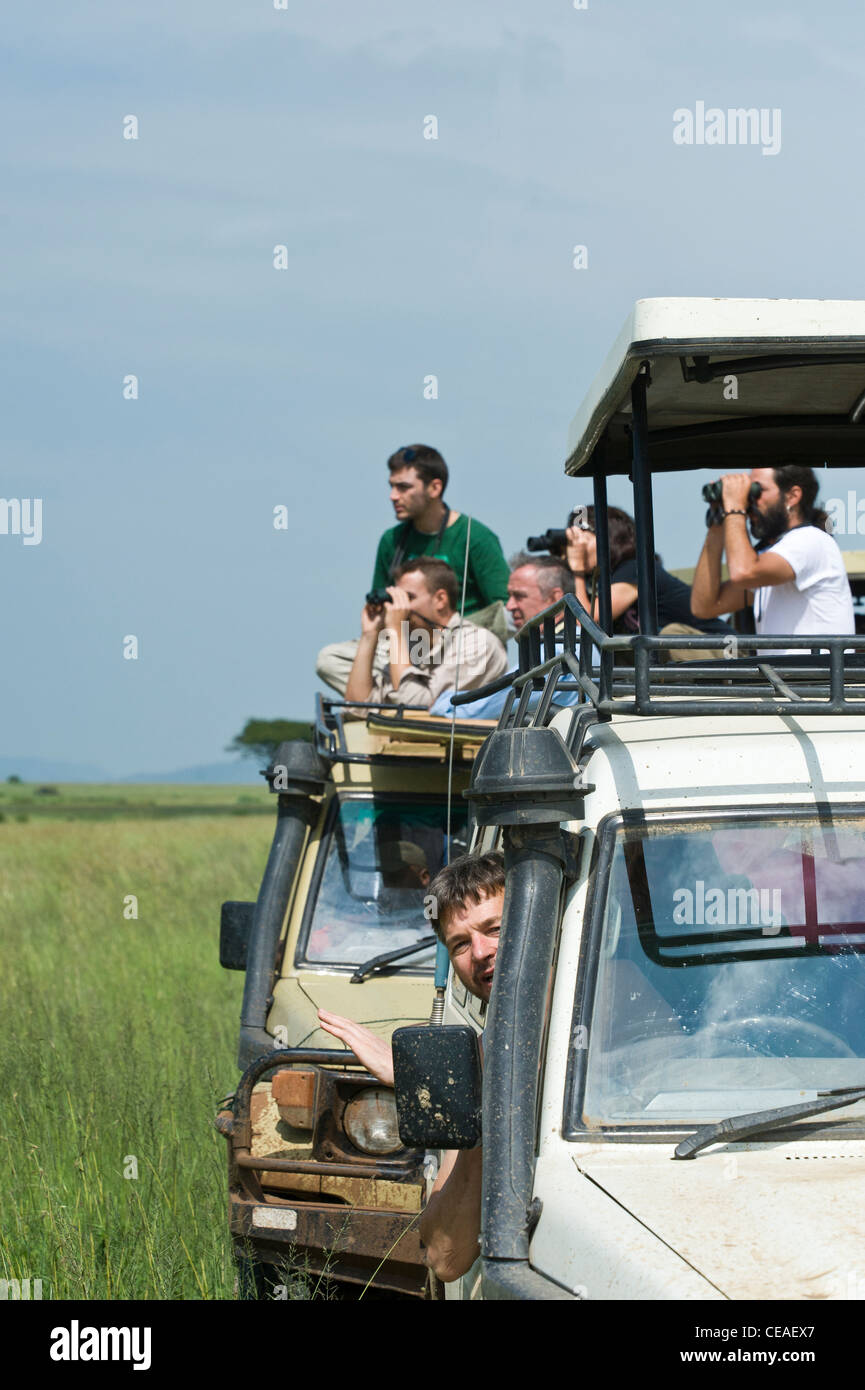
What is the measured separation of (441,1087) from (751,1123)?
584mm

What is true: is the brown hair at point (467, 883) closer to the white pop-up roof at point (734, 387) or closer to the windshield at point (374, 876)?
the white pop-up roof at point (734, 387)

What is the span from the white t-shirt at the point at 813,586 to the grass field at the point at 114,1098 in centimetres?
295

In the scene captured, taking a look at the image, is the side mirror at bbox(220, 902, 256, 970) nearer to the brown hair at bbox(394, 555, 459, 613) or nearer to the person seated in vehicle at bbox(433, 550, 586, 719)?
the person seated in vehicle at bbox(433, 550, 586, 719)

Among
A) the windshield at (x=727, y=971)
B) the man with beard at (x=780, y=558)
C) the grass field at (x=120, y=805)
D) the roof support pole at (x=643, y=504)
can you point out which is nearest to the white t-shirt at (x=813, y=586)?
the man with beard at (x=780, y=558)

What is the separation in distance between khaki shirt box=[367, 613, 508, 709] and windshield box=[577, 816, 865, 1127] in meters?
3.94

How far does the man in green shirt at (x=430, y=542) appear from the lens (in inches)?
313

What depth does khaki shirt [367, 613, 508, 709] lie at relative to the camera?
7.26m

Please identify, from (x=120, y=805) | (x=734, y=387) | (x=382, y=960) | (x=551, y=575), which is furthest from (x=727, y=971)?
(x=120, y=805)

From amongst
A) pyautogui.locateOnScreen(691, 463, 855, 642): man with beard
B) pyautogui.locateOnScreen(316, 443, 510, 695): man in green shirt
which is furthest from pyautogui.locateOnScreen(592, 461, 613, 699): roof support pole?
pyautogui.locateOnScreen(316, 443, 510, 695): man in green shirt

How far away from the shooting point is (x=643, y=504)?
4461mm

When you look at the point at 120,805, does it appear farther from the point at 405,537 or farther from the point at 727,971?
the point at 727,971

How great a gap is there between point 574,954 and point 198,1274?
108 inches

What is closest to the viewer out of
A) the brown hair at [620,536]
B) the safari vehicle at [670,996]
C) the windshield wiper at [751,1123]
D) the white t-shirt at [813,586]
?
the safari vehicle at [670,996]
